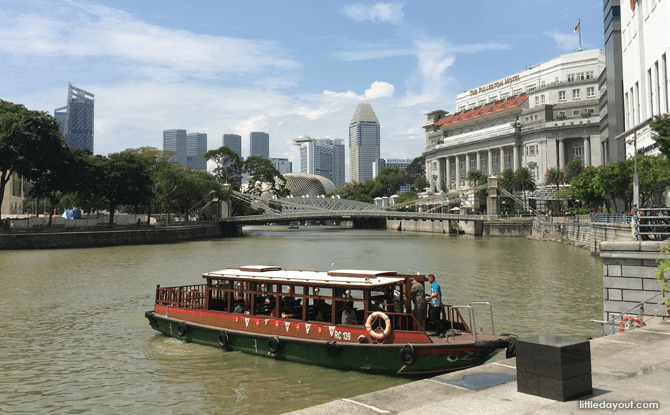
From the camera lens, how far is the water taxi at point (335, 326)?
473 inches

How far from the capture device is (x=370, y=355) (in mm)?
12430

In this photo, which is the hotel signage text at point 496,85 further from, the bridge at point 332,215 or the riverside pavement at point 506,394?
the riverside pavement at point 506,394

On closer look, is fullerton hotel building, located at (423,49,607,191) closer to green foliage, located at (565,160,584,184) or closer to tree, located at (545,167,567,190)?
green foliage, located at (565,160,584,184)

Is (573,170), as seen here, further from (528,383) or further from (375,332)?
(528,383)

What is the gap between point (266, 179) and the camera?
105m

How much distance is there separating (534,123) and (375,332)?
97378 millimetres

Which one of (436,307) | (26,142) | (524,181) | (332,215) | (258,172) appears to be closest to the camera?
(436,307)

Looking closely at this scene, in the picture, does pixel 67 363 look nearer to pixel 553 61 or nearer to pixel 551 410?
pixel 551 410

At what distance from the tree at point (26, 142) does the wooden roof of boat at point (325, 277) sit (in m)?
41.8

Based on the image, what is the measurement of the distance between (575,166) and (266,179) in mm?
54134

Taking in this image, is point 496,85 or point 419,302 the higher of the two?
point 496,85

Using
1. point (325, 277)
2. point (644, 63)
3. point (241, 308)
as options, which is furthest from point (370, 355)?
point (644, 63)

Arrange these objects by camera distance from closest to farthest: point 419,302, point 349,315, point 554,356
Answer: point 554,356 < point 419,302 < point 349,315

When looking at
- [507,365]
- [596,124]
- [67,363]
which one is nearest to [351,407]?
[507,365]
